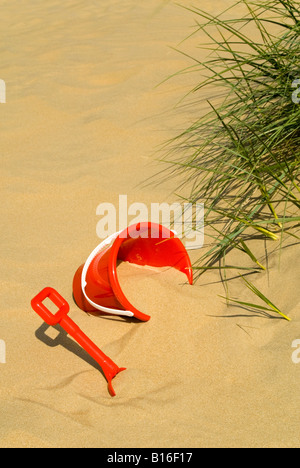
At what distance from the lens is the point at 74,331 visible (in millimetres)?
1703

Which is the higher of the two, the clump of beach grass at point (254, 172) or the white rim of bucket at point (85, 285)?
the clump of beach grass at point (254, 172)

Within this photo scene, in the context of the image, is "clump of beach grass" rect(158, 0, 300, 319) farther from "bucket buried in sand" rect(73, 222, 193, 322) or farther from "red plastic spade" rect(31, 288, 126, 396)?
"red plastic spade" rect(31, 288, 126, 396)

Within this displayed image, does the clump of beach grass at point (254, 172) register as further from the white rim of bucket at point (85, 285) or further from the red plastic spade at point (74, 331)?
the red plastic spade at point (74, 331)

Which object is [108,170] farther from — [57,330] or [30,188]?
[57,330]

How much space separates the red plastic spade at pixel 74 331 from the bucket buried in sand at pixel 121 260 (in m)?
0.14

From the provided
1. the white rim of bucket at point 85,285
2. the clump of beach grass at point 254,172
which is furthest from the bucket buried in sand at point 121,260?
the clump of beach grass at point 254,172

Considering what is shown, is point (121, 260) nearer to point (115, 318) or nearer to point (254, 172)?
point (115, 318)

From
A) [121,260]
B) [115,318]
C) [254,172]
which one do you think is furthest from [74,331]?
[254,172]

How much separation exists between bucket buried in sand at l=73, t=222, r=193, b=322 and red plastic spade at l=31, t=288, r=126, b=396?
0.47 feet

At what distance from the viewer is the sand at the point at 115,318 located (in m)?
1.46

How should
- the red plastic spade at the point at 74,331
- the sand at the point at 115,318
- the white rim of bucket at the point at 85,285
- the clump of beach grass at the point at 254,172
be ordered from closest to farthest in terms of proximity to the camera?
the sand at the point at 115,318 < the red plastic spade at the point at 74,331 < the white rim of bucket at the point at 85,285 < the clump of beach grass at the point at 254,172

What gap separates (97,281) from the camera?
74.4 inches


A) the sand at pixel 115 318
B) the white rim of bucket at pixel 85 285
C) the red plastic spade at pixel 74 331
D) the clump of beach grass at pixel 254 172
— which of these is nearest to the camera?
the sand at pixel 115 318

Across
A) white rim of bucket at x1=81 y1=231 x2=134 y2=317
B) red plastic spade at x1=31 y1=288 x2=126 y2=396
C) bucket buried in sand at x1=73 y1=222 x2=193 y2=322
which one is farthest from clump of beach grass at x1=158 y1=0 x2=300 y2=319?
red plastic spade at x1=31 y1=288 x2=126 y2=396
